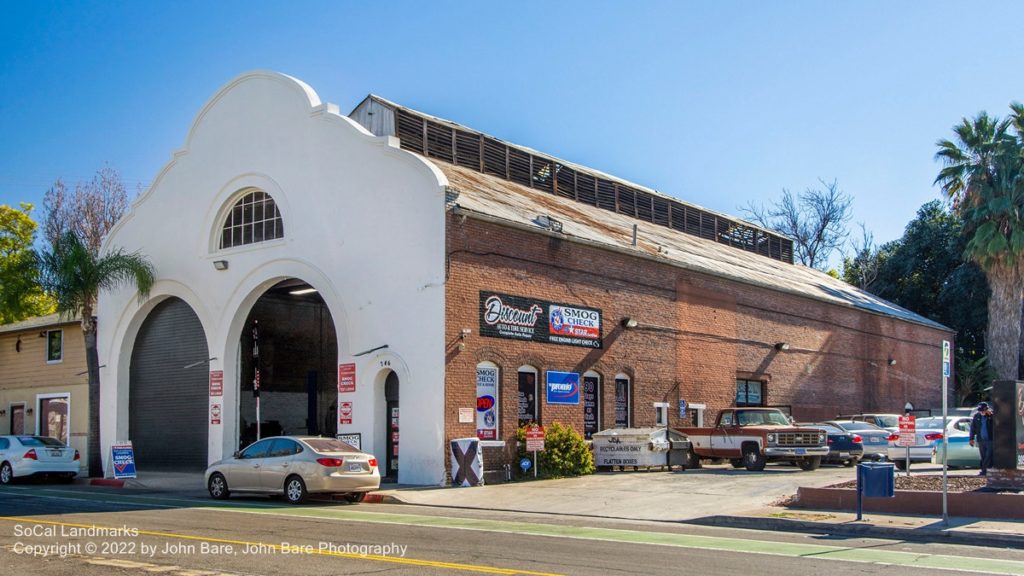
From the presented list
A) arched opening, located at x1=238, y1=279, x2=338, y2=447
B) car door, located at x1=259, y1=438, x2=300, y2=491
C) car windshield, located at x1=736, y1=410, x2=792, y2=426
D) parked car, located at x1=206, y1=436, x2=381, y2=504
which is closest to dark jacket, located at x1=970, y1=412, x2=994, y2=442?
car windshield, located at x1=736, y1=410, x2=792, y2=426

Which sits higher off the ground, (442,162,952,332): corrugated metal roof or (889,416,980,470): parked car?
(442,162,952,332): corrugated metal roof

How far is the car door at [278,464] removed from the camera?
2008 centimetres

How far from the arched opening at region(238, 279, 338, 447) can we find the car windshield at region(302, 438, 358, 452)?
416 inches

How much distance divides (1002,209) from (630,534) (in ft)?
121

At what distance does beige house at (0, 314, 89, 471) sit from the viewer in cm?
3475

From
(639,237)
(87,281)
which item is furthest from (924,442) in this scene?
(87,281)

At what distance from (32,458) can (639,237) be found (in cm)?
1973

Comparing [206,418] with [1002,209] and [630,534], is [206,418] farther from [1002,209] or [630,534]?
[1002,209]

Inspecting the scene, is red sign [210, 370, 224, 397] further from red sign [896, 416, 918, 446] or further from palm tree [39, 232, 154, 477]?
red sign [896, 416, 918, 446]

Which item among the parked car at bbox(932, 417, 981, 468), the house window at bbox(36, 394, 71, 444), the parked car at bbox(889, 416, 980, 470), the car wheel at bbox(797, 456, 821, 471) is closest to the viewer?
the parked car at bbox(932, 417, 981, 468)

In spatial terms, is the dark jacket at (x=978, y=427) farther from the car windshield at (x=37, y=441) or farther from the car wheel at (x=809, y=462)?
the car windshield at (x=37, y=441)

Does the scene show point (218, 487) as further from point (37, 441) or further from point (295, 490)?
point (37, 441)

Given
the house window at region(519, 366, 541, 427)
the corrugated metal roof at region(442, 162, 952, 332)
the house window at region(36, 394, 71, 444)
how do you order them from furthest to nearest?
the house window at region(36, 394, 71, 444) → the corrugated metal roof at region(442, 162, 952, 332) → the house window at region(519, 366, 541, 427)

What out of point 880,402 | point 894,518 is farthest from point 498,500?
point 880,402
